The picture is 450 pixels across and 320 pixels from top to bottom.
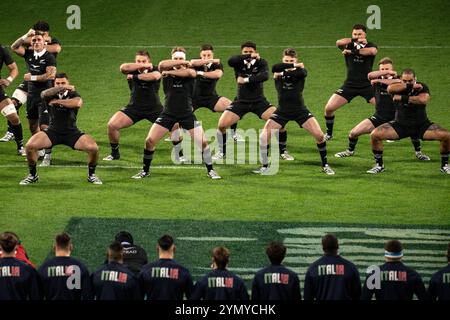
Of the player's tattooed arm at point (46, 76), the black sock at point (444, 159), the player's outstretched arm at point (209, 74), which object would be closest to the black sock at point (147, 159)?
the player's outstretched arm at point (209, 74)

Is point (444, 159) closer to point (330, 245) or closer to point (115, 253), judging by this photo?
point (330, 245)

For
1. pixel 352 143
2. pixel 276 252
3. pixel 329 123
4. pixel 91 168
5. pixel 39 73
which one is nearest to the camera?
pixel 276 252

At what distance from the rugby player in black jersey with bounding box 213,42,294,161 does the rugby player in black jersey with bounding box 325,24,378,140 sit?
1944 mm

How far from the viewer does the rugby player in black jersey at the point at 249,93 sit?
24.6 meters

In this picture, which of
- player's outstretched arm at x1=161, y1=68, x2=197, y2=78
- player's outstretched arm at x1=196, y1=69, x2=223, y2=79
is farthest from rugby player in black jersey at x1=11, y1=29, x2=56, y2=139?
player's outstretched arm at x1=196, y1=69, x2=223, y2=79

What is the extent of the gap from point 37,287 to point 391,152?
12177 mm

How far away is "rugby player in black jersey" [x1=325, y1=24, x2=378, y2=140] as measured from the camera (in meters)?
26.1

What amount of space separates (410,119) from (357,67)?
9.93 ft

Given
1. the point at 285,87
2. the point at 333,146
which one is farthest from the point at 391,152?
the point at 285,87

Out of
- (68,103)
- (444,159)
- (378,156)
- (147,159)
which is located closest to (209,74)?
(147,159)

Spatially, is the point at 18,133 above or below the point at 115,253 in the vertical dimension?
above

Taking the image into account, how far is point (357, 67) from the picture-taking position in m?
26.2

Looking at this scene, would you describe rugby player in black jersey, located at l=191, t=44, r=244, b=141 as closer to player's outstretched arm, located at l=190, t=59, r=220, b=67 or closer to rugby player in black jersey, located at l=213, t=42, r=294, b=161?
player's outstretched arm, located at l=190, t=59, r=220, b=67
